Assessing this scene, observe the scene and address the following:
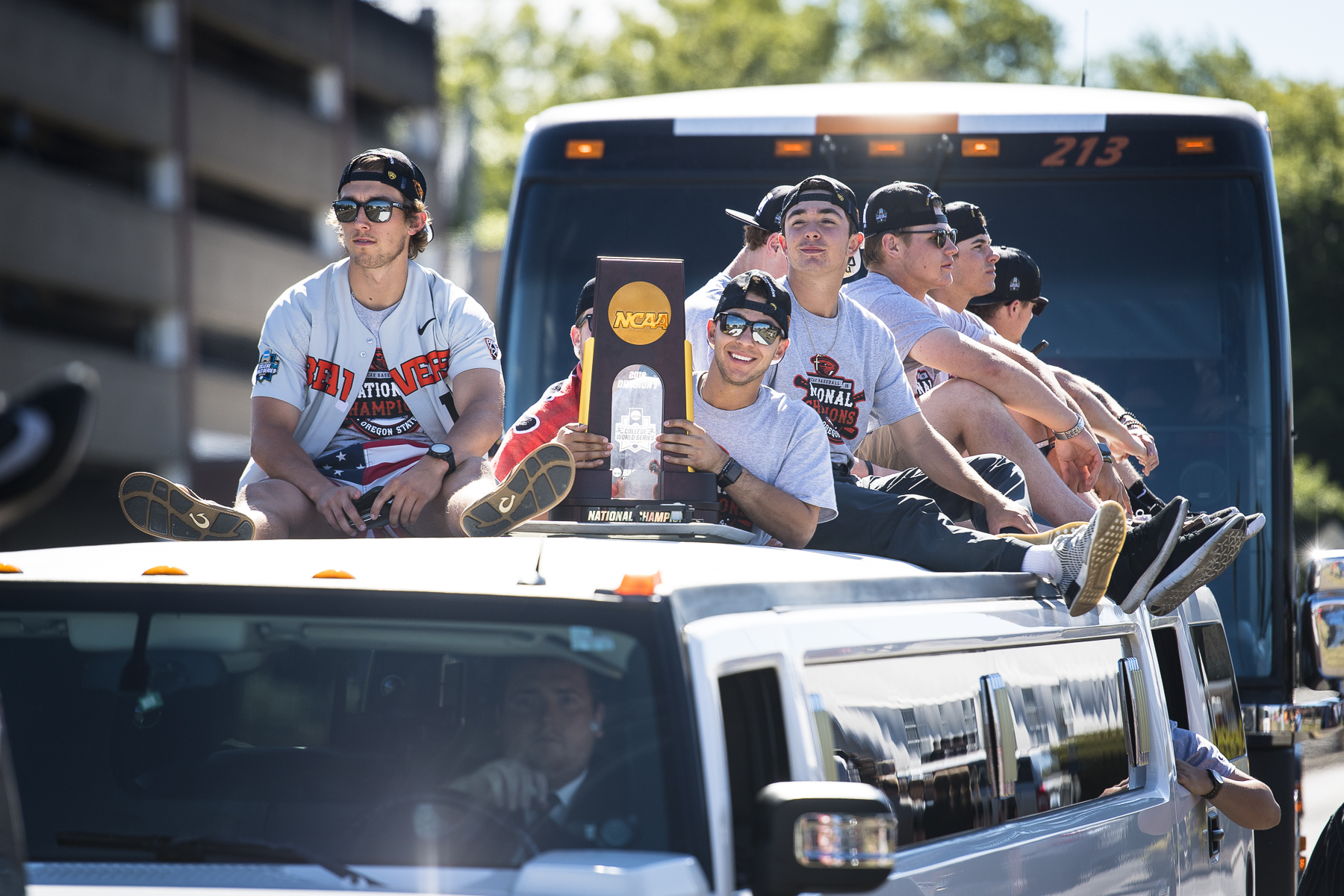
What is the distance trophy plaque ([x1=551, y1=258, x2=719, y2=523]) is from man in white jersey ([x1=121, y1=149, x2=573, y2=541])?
1.32ft

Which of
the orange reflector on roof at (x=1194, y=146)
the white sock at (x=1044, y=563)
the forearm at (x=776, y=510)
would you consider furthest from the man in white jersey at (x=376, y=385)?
the orange reflector on roof at (x=1194, y=146)

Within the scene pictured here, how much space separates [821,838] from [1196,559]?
2227mm

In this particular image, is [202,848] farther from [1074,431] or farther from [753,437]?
[1074,431]

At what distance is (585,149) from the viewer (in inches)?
314

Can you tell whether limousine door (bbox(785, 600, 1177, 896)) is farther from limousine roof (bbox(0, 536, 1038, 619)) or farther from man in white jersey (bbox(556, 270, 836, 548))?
man in white jersey (bbox(556, 270, 836, 548))

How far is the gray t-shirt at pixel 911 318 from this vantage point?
647cm

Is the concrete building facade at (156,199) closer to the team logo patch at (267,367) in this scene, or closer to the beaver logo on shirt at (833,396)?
the team logo patch at (267,367)

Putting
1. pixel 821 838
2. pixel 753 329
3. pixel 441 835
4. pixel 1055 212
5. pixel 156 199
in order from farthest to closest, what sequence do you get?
pixel 156 199
pixel 1055 212
pixel 753 329
pixel 441 835
pixel 821 838

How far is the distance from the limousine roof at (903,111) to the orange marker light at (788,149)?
39mm

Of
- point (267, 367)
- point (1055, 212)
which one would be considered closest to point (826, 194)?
point (267, 367)

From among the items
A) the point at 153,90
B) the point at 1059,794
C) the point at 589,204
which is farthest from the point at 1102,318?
the point at 153,90

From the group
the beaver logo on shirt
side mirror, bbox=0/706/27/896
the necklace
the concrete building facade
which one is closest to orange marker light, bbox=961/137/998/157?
the necklace

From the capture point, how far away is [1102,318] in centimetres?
778

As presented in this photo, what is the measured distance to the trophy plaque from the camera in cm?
479
